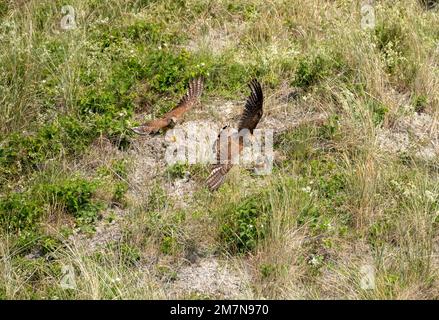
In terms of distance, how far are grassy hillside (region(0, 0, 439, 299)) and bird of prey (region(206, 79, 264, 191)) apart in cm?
14

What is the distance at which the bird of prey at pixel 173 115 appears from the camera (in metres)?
7.25

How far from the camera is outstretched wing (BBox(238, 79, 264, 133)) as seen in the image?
6.88m

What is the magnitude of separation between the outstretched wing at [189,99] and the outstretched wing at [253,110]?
25.3 inches

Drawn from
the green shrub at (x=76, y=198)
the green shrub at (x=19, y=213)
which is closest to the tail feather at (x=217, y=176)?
the green shrub at (x=76, y=198)

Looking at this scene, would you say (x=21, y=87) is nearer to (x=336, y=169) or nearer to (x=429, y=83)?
(x=336, y=169)

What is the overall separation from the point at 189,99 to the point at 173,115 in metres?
0.31

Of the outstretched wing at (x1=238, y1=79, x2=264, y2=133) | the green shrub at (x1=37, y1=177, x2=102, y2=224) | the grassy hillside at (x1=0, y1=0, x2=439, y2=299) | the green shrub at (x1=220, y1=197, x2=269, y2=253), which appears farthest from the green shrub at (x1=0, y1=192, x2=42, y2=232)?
the outstretched wing at (x1=238, y1=79, x2=264, y2=133)

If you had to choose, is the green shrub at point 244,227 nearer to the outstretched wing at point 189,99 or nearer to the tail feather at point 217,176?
the tail feather at point 217,176

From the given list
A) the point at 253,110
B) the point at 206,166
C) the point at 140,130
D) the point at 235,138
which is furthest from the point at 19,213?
the point at 253,110

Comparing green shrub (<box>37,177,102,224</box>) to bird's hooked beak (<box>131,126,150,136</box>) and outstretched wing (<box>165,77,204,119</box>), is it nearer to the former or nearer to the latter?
bird's hooked beak (<box>131,126,150,136</box>)

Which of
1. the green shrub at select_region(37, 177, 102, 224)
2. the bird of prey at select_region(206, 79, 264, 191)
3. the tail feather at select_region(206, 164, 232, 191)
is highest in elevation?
the bird of prey at select_region(206, 79, 264, 191)

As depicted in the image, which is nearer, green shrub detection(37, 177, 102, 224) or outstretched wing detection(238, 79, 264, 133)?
green shrub detection(37, 177, 102, 224)

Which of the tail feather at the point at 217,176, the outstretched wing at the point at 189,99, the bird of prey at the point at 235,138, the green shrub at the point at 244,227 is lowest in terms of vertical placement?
the green shrub at the point at 244,227
